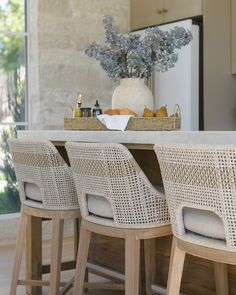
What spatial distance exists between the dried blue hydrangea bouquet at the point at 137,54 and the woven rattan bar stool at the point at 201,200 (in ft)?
3.50

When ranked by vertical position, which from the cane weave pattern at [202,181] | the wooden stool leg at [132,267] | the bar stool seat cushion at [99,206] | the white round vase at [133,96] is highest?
the white round vase at [133,96]

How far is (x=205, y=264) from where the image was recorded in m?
2.52

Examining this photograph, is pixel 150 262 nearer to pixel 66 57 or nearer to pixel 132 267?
pixel 132 267

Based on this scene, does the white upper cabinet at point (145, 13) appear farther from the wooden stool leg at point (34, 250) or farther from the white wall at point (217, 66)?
the wooden stool leg at point (34, 250)

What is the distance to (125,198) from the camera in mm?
2125

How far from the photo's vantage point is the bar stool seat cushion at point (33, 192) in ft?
9.04

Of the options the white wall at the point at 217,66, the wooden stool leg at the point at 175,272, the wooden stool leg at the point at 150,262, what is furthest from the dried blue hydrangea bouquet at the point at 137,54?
the white wall at the point at 217,66

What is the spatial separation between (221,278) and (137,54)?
1193mm

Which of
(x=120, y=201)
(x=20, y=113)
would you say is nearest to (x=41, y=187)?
(x=120, y=201)

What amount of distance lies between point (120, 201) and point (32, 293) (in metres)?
1.31

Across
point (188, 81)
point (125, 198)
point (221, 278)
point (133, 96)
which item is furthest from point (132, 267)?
point (188, 81)

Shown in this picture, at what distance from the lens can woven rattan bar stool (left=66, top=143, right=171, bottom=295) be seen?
2076 millimetres

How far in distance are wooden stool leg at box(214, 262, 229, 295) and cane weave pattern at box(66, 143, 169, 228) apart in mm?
332

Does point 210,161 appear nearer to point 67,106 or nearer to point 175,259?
point 175,259
